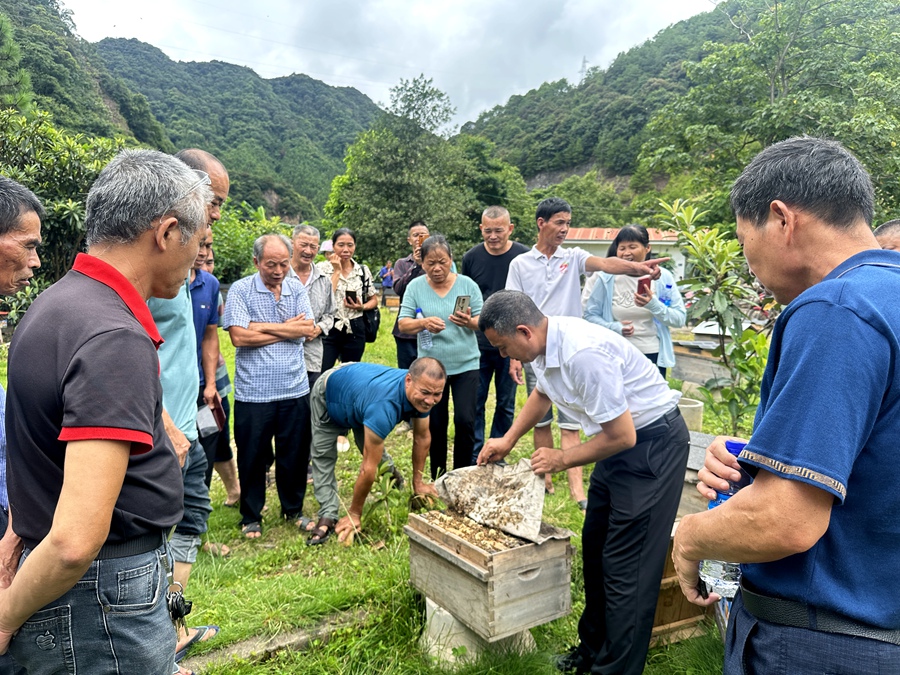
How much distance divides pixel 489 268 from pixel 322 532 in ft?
9.16

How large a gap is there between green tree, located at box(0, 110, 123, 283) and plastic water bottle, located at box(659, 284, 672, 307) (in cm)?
777

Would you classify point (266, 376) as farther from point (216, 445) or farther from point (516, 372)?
point (516, 372)

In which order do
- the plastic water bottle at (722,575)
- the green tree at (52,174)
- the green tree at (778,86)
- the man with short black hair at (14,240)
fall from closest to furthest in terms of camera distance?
1. the plastic water bottle at (722,575)
2. the man with short black hair at (14,240)
3. the green tree at (52,174)
4. the green tree at (778,86)

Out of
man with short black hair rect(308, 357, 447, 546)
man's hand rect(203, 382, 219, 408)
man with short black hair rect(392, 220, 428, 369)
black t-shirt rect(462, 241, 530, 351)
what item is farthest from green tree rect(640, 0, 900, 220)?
man's hand rect(203, 382, 219, 408)

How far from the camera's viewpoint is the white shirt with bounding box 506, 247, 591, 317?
4.89 m

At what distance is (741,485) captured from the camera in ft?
5.42

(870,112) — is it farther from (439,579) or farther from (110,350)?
(110,350)

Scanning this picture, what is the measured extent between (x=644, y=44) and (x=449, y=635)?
68.5 metres

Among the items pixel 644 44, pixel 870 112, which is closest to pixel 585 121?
pixel 644 44

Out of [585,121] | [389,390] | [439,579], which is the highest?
[585,121]

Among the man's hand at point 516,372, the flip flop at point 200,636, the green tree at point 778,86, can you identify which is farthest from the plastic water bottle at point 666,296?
the green tree at point 778,86

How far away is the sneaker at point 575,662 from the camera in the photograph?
2961 millimetres

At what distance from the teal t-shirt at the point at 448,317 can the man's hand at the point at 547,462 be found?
1.94 m

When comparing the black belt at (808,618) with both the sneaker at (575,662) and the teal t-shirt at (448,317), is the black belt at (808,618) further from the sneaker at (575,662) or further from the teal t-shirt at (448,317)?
the teal t-shirt at (448,317)
